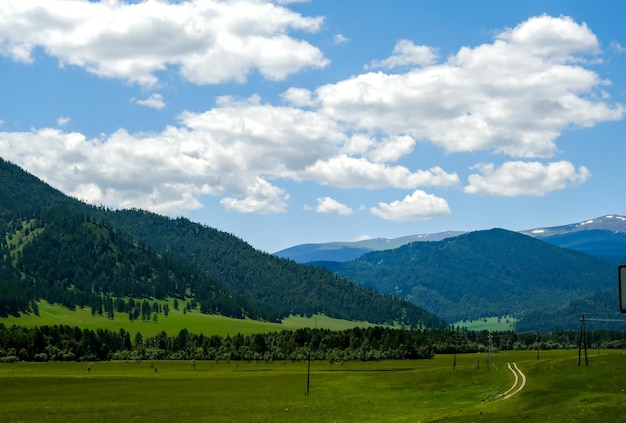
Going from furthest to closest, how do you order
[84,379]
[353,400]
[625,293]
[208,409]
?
[84,379], [353,400], [208,409], [625,293]

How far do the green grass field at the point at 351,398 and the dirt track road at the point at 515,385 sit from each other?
4.17 ft

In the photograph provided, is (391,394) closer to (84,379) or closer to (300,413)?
(300,413)

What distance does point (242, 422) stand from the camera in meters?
81.4

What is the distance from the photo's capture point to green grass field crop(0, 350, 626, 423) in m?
77.6

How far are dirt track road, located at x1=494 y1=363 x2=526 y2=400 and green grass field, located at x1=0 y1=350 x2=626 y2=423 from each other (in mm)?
1272

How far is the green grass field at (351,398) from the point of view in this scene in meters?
77.6

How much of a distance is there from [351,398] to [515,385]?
24472mm

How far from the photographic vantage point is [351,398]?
109750mm

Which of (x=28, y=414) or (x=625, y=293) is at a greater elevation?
(x=625, y=293)

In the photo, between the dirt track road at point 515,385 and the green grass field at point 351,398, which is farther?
the dirt track road at point 515,385

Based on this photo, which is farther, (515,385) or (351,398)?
(351,398)

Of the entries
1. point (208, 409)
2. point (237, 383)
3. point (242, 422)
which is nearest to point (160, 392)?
point (237, 383)

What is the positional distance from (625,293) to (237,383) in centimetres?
10703

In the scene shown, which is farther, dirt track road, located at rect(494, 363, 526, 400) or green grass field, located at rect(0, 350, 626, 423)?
dirt track road, located at rect(494, 363, 526, 400)
